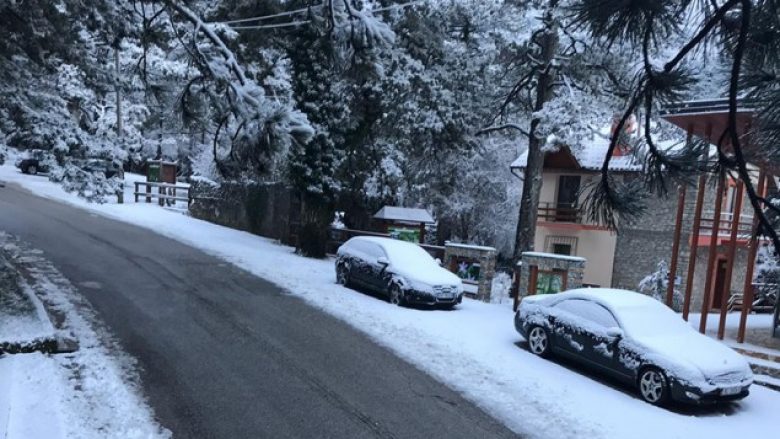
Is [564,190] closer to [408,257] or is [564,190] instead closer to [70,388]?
[408,257]

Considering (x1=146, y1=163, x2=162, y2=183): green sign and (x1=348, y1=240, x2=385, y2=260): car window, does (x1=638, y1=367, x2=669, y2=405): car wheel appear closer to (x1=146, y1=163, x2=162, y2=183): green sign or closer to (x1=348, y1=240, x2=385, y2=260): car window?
(x1=348, y1=240, x2=385, y2=260): car window

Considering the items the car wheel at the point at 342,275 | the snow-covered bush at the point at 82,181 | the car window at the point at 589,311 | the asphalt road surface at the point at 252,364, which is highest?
the snow-covered bush at the point at 82,181

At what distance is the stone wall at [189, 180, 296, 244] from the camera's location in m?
24.4

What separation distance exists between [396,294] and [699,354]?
6.88 meters

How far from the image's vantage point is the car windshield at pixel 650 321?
9516 mm

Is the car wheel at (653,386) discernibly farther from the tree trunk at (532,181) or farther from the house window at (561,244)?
the house window at (561,244)

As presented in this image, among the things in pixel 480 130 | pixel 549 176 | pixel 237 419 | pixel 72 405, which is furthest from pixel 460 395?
pixel 549 176

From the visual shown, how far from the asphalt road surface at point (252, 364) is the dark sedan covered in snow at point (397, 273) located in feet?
7.62

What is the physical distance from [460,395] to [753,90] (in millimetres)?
6379

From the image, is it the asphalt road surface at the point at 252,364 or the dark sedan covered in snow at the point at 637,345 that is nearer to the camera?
the asphalt road surface at the point at 252,364

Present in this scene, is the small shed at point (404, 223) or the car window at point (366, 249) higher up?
the small shed at point (404, 223)

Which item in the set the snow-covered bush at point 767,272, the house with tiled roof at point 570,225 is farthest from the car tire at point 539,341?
the house with tiled roof at point 570,225

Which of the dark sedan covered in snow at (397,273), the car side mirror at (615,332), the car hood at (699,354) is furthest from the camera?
the dark sedan covered in snow at (397,273)

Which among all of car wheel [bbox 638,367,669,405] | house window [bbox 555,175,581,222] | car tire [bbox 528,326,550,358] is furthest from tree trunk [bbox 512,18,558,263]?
house window [bbox 555,175,581,222]
